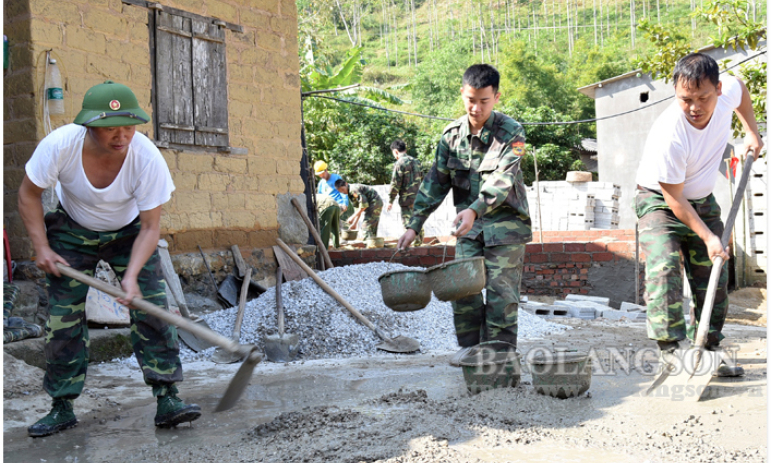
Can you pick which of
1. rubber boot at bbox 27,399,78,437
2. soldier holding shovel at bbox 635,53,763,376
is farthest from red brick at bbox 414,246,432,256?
→ rubber boot at bbox 27,399,78,437

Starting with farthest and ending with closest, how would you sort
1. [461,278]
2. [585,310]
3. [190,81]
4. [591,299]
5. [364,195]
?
1. [364,195]
2. [591,299]
3. [585,310]
4. [190,81]
5. [461,278]

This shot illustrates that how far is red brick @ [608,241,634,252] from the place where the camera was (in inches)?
338

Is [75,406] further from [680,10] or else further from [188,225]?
[680,10]

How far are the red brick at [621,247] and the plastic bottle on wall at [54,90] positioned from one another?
6.56 m

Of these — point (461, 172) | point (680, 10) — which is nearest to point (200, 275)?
point (461, 172)

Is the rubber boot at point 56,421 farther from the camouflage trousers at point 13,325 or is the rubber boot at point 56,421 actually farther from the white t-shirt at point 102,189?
the camouflage trousers at point 13,325

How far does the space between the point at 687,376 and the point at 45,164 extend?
306cm

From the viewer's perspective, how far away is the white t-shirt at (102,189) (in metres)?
2.97

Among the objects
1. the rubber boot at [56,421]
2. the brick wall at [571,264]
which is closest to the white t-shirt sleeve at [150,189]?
the rubber boot at [56,421]

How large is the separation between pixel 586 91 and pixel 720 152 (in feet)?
64.9

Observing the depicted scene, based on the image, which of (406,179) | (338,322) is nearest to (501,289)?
(338,322)

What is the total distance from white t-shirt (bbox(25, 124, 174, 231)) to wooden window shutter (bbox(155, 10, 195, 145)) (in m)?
3.29

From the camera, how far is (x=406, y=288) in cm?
340

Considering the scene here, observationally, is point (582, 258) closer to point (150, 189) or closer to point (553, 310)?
point (553, 310)
